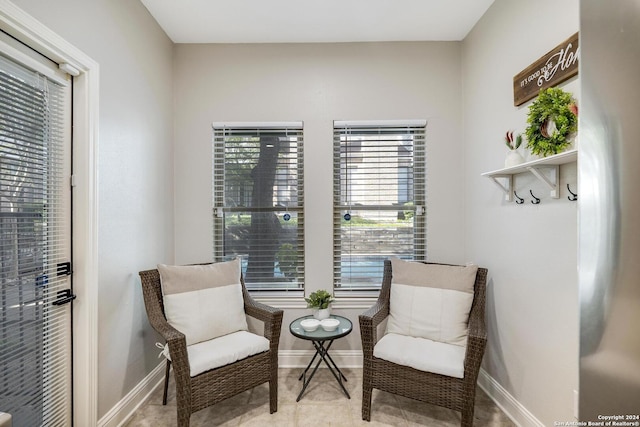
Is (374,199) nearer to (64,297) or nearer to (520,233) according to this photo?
(520,233)

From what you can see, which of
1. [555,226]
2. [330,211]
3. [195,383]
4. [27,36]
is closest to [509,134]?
[555,226]

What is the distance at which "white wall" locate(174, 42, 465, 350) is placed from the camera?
2.50 metres

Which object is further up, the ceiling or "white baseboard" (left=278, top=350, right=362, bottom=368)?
the ceiling

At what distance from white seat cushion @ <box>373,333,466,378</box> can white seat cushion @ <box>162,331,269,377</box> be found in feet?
2.54

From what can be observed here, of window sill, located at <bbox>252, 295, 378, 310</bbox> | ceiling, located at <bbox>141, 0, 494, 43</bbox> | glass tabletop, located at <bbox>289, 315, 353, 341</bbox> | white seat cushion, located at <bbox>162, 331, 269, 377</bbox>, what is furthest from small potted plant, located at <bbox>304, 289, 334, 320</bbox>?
ceiling, located at <bbox>141, 0, 494, 43</bbox>

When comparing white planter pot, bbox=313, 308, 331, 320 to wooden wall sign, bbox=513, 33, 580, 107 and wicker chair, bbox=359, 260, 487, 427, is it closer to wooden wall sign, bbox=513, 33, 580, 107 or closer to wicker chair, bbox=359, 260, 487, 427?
wicker chair, bbox=359, 260, 487, 427

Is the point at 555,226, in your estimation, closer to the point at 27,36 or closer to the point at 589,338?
the point at 589,338

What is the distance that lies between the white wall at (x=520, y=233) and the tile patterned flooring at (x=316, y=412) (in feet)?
1.37

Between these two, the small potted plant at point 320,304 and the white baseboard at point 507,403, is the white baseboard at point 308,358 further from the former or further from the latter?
the white baseboard at point 507,403

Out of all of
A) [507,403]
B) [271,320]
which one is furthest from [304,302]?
[507,403]

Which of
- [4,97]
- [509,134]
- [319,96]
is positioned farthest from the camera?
[319,96]

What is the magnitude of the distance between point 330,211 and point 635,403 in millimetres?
2139

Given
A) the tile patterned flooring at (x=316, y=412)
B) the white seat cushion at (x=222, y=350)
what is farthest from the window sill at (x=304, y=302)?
the tile patterned flooring at (x=316, y=412)

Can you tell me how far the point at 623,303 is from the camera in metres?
0.45
